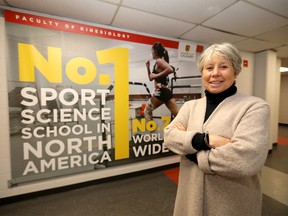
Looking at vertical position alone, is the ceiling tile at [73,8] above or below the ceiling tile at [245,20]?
below

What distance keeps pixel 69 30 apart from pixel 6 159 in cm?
200

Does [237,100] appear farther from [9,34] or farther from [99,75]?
[9,34]

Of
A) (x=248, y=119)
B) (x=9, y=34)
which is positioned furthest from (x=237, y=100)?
(x=9, y=34)

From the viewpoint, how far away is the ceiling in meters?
2.02

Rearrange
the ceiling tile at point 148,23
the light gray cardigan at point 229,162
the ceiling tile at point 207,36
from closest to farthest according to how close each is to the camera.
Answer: the light gray cardigan at point 229,162, the ceiling tile at point 148,23, the ceiling tile at point 207,36

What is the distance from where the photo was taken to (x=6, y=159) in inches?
84.1

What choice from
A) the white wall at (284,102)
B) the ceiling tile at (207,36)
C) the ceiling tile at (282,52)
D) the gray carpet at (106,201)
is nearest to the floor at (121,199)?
the gray carpet at (106,201)

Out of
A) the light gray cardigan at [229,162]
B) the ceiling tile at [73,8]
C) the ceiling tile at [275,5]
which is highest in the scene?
the ceiling tile at [275,5]

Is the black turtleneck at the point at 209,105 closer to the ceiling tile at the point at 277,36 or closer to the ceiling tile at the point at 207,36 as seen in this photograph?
the ceiling tile at the point at 207,36

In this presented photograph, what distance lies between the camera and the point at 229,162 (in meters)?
0.79

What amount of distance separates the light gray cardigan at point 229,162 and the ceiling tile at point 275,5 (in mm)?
1859

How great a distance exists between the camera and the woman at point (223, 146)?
2.61ft

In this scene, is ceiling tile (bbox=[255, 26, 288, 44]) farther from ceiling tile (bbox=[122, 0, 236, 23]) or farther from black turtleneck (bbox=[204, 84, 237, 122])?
black turtleneck (bbox=[204, 84, 237, 122])

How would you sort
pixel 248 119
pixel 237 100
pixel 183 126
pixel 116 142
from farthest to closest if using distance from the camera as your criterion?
1. pixel 116 142
2. pixel 183 126
3. pixel 237 100
4. pixel 248 119
